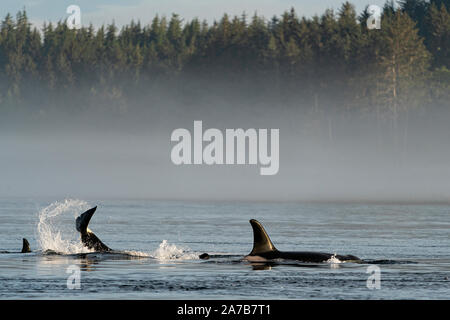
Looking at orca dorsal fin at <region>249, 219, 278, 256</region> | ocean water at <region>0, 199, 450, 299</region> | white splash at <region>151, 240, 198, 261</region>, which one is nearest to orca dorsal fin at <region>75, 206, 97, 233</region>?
ocean water at <region>0, 199, 450, 299</region>

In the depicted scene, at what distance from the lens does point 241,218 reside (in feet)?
218

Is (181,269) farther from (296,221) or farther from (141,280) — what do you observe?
(296,221)

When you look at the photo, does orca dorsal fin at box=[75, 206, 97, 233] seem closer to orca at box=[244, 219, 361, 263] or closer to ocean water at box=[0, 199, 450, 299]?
ocean water at box=[0, 199, 450, 299]

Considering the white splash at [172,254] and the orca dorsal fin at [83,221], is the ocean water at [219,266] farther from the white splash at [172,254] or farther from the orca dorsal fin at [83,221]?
the orca dorsal fin at [83,221]

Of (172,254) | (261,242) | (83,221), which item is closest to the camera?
(261,242)

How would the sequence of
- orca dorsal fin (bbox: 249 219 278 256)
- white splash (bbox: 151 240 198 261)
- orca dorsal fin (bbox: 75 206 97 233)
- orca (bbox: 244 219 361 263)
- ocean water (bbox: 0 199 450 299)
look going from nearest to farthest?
ocean water (bbox: 0 199 450 299) → orca dorsal fin (bbox: 249 219 278 256) → orca (bbox: 244 219 361 263) → orca dorsal fin (bbox: 75 206 97 233) → white splash (bbox: 151 240 198 261)

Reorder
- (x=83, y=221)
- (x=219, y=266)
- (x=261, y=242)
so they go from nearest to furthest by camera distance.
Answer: (x=219, y=266)
(x=261, y=242)
(x=83, y=221)

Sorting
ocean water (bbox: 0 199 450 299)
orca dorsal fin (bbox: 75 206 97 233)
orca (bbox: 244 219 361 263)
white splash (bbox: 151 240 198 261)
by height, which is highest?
orca dorsal fin (bbox: 75 206 97 233)

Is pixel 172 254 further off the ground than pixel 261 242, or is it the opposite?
pixel 261 242

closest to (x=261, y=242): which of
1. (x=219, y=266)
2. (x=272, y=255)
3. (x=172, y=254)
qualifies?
(x=272, y=255)

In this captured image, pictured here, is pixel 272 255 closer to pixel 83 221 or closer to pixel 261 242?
pixel 261 242

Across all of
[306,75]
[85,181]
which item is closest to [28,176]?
[85,181]

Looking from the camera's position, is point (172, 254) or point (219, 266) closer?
point (219, 266)

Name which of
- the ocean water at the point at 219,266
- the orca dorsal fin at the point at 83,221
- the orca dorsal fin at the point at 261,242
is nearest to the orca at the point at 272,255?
the orca dorsal fin at the point at 261,242
